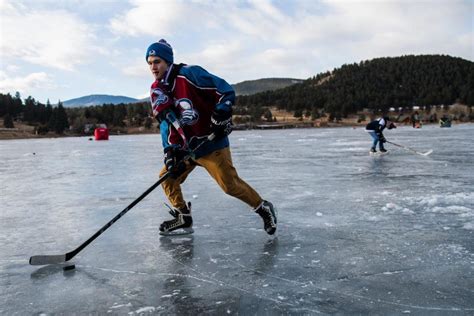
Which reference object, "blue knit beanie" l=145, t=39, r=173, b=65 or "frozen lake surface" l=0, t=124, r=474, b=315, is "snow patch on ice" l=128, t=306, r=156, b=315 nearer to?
"frozen lake surface" l=0, t=124, r=474, b=315

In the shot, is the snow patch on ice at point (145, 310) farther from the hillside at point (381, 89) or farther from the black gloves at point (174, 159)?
the hillside at point (381, 89)

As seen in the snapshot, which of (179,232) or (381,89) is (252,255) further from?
(381,89)

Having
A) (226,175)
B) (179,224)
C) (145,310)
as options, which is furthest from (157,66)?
(145,310)

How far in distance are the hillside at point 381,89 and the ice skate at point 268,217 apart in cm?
12351

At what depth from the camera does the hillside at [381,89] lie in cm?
14412

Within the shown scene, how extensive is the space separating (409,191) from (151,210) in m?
3.87

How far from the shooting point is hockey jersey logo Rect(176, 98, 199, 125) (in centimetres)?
402

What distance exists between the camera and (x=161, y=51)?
13.3ft

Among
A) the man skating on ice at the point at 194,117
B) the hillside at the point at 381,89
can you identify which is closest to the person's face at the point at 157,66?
the man skating on ice at the point at 194,117

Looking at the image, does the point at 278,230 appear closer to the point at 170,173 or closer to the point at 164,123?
the point at 170,173

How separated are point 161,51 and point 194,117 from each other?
71 cm

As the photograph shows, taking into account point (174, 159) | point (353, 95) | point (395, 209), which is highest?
point (353, 95)

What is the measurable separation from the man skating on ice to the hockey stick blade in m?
1.26

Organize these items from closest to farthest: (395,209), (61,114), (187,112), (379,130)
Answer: (187,112) < (395,209) < (379,130) < (61,114)
